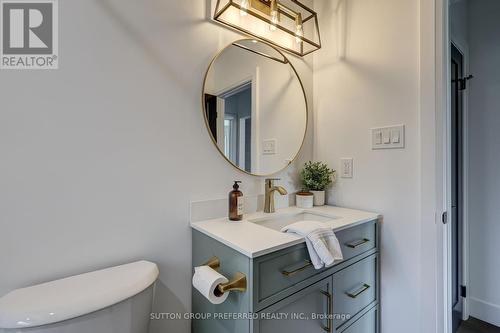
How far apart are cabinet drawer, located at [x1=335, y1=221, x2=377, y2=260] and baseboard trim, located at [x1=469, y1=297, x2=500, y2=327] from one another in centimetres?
124

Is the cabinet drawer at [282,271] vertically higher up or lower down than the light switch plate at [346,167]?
lower down

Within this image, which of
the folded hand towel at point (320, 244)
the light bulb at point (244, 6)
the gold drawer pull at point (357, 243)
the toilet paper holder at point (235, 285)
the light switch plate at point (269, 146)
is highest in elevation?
the light bulb at point (244, 6)

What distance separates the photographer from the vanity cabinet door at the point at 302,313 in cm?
83

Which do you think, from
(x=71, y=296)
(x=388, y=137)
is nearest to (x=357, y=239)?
(x=388, y=137)

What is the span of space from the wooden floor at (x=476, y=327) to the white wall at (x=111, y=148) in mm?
1932

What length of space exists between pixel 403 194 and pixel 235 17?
4.22 ft

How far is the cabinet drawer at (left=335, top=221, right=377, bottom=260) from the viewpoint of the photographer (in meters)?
1.11

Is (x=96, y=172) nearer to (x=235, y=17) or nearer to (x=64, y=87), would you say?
(x=64, y=87)

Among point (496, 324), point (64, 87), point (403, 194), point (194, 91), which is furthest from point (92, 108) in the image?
point (496, 324)

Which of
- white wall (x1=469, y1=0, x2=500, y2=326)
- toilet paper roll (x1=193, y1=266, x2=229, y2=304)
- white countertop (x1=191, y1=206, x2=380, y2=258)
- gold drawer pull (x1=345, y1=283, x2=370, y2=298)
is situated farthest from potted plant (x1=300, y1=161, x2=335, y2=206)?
white wall (x1=469, y1=0, x2=500, y2=326)

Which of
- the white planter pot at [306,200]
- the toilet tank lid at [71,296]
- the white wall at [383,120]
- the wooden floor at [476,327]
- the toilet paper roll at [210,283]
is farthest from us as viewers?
the wooden floor at [476,327]

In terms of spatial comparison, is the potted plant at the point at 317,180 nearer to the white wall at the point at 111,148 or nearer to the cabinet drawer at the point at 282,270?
the cabinet drawer at the point at 282,270

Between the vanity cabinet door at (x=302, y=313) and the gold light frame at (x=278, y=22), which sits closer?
the vanity cabinet door at (x=302, y=313)

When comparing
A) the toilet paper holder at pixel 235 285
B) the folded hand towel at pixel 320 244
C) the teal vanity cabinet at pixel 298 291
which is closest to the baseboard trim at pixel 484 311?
the teal vanity cabinet at pixel 298 291
